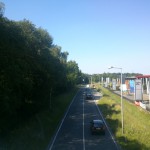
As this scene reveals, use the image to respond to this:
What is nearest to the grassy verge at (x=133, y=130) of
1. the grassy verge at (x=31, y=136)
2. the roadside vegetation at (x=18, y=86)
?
the grassy verge at (x=31, y=136)

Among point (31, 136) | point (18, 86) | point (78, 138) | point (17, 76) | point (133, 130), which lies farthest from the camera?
point (133, 130)

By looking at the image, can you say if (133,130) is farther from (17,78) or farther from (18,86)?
(17,78)

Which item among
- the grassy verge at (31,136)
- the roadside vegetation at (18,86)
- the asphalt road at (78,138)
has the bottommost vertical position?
the asphalt road at (78,138)

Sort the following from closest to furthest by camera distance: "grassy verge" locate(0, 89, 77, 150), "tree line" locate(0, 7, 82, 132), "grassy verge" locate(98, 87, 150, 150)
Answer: "tree line" locate(0, 7, 82, 132) < "grassy verge" locate(0, 89, 77, 150) < "grassy verge" locate(98, 87, 150, 150)

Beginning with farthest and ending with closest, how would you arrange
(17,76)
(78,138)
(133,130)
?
(133,130) < (78,138) < (17,76)

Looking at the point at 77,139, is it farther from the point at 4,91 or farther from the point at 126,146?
the point at 4,91

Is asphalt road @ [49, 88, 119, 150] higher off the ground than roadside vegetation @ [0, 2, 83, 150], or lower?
lower

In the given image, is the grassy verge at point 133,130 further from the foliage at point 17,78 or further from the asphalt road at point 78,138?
the foliage at point 17,78

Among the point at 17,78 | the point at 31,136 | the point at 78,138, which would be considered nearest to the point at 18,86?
the point at 17,78

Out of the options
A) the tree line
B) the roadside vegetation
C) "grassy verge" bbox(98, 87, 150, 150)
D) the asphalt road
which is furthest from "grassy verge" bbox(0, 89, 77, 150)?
"grassy verge" bbox(98, 87, 150, 150)

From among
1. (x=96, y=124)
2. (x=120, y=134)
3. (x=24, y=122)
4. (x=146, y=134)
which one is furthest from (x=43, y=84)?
(x=146, y=134)

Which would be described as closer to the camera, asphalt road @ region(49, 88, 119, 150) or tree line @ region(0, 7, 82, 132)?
tree line @ region(0, 7, 82, 132)

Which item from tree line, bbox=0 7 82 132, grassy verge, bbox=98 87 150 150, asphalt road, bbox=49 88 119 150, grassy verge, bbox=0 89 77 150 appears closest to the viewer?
tree line, bbox=0 7 82 132

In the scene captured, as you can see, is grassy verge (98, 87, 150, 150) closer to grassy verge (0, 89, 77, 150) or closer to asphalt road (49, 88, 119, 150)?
asphalt road (49, 88, 119, 150)
